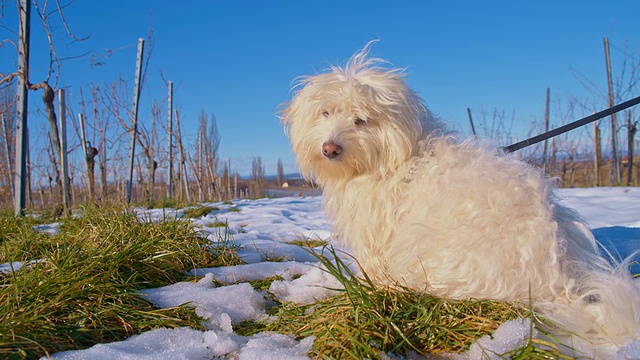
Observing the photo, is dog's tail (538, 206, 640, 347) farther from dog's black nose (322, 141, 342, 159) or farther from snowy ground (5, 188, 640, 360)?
dog's black nose (322, 141, 342, 159)

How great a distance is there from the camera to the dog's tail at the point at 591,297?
1.54 meters

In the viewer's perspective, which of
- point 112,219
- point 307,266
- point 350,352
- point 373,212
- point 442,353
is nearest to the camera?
point 350,352

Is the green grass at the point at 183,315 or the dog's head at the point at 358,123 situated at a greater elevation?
the dog's head at the point at 358,123

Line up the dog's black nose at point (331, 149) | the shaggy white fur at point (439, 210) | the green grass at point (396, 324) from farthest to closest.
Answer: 1. the dog's black nose at point (331, 149)
2. the shaggy white fur at point (439, 210)
3. the green grass at point (396, 324)

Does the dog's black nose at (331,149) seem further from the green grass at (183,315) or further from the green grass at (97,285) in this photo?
the green grass at (97,285)

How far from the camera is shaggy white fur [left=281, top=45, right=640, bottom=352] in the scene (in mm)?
1739

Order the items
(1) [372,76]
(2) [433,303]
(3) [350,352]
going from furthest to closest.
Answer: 1. (1) [372,76]
2. (2) [433,303]
3. (3) [350,352]

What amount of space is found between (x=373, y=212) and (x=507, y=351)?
3.58 ft

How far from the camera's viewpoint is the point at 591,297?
5.94ft

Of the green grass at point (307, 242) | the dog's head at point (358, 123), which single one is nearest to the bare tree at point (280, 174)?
the green grass at point (307, 242)

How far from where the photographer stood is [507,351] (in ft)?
4.76

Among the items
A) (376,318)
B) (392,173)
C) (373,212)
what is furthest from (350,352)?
(392,173)

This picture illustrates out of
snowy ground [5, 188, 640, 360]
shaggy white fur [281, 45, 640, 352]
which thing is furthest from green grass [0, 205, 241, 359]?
shaggy white fur [281, 45, 640, 352]

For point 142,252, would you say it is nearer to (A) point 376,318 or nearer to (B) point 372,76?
(A) point 376,318
